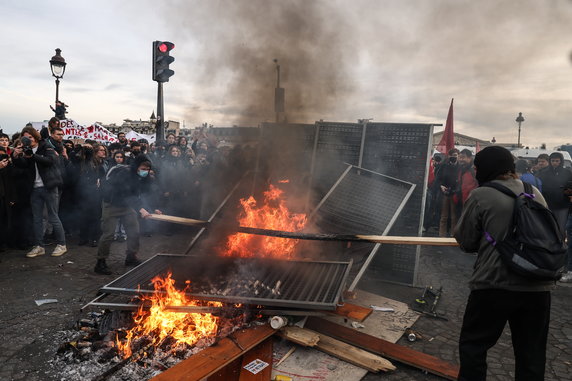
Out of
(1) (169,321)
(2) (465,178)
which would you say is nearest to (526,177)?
(2) (465,178)

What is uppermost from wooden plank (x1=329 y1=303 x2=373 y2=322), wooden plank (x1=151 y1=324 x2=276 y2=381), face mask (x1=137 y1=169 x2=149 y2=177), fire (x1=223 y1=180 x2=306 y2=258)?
face mask (x1=137 y1=169 x2=149 y2=177)

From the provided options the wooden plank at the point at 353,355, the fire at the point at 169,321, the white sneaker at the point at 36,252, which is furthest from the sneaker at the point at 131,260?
the wooden plank at the point at 353,355

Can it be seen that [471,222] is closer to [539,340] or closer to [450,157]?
[539,340]

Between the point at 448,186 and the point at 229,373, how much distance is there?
7.14 metres

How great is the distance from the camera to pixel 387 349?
147 inches

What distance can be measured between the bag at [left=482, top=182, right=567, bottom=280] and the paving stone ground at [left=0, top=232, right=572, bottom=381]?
4.93ft

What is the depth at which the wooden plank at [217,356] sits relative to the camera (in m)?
3.03

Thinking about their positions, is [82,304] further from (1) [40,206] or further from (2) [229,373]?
(1) [40,206]

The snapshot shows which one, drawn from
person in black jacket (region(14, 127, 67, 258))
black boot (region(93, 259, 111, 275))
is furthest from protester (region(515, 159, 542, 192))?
person in black jacket (region(14, 127, 67, 258))

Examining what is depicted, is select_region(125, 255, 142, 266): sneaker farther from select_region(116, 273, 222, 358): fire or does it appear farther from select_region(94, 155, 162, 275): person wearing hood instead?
select_region(116, 273, 222, 358): fire

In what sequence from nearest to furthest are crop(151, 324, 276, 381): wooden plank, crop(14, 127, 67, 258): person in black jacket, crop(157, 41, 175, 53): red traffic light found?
1. crop(151, 324, 276, 381): wooden plank
2. crop(14, 127, 67, 258): person in black jacket
3. crop(157, 41, 175, 53): red traffic light

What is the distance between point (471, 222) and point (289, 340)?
2199mm

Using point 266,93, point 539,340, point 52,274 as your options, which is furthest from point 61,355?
point 266,93

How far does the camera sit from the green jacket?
8.66 ft
